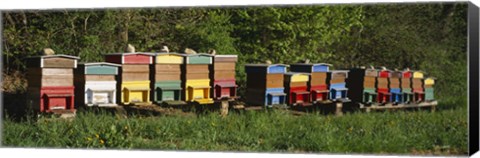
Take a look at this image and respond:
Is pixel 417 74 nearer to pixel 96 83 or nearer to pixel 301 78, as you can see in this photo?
pixel 301 78

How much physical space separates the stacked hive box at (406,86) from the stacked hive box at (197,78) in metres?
2.35

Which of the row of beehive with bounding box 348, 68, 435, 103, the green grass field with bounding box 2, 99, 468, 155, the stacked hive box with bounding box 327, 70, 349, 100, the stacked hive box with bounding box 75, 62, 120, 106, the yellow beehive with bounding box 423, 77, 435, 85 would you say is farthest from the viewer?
the stacked hive box with bounding box 75, 62, 120, 106

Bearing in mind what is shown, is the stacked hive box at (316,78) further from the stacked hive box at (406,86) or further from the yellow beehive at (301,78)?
the stacked hive box at (406,86)

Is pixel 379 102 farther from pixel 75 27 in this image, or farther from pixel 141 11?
pixel 75 27

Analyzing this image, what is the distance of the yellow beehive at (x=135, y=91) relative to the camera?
10.4 metres

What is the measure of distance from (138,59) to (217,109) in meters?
1.15

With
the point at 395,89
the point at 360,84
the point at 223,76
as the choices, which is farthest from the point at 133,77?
the point at 395,89

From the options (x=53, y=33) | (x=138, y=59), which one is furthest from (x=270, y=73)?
(x=53, y=33)

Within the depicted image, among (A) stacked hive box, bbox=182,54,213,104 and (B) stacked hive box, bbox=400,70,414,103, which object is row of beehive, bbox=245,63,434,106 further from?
(A) stacked hive box, bbox=182,54,213,104

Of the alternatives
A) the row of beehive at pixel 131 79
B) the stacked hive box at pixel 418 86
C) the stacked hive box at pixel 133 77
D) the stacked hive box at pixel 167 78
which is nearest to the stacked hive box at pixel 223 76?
the row of beehive at pixel 131 79

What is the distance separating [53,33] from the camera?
11016 mm

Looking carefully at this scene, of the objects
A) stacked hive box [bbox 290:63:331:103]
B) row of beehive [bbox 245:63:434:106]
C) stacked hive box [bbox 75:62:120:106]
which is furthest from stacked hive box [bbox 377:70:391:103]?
stacked hive box [bbox 75:62:120:106]

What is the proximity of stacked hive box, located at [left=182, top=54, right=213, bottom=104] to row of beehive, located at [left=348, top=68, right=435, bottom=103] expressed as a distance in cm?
A: 177

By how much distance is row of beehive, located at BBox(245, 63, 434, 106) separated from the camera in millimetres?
10039
